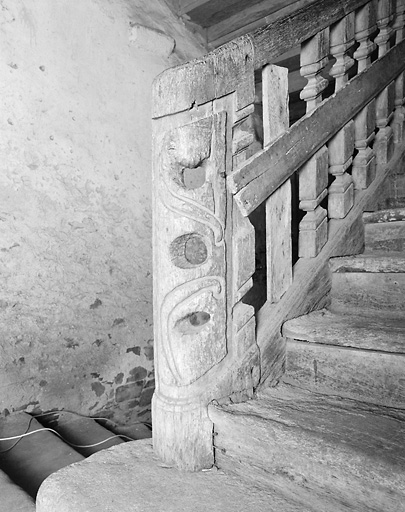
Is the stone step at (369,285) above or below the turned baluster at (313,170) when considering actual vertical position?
below

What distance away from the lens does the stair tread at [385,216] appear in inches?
77.2

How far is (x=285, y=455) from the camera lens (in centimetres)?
113

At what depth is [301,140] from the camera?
1.58 metres

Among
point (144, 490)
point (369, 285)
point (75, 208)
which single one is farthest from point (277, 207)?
point (75, 208)

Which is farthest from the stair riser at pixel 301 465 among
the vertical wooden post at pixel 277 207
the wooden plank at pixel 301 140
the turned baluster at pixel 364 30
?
the turned baluster at pixel 364 30

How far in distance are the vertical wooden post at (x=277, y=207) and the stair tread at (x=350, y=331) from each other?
14 centimetres

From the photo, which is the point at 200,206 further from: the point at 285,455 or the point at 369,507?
the point at 369,507

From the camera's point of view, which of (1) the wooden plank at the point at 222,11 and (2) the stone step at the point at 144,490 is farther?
(1) the wooden plank at the point at 222,11

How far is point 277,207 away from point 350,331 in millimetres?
501

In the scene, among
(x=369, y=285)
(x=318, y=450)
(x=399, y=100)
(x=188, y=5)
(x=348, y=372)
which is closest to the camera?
(x=318, y=450)

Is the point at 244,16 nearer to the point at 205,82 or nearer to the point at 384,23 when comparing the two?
the point at 384,23

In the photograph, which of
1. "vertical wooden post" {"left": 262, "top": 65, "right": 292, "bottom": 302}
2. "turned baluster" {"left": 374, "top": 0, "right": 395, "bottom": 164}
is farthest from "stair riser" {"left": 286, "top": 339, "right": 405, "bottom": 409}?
"turned baluster" {"left": 374, "top": 0, "right": 395, "bottom": 164}

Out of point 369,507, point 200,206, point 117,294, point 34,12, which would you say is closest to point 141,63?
point 34,12

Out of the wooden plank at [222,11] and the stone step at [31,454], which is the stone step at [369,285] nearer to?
the stone step at [31,454]
